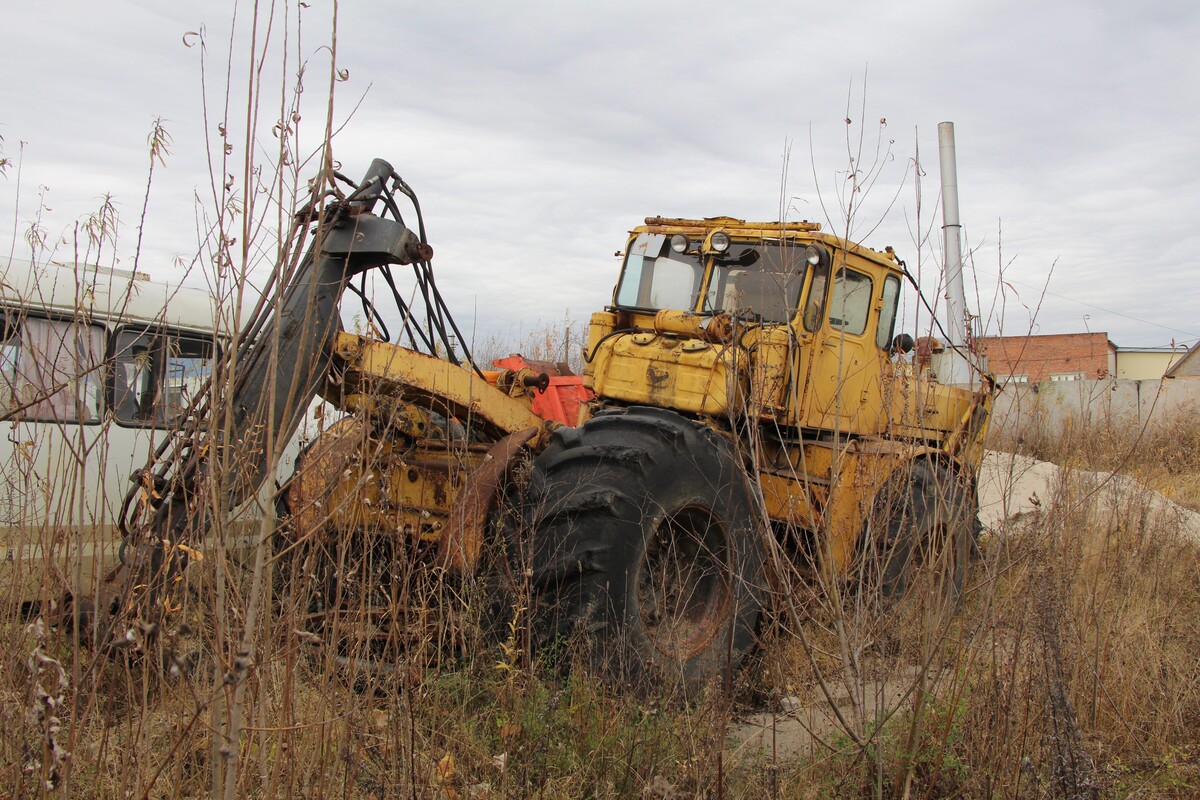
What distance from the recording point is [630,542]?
4.40 metres

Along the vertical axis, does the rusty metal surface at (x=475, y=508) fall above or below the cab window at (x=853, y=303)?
below

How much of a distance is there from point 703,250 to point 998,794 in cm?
357

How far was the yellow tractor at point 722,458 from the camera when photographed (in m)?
3.46

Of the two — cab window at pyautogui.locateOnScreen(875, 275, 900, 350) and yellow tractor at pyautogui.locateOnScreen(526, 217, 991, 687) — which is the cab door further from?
cab window at pyautogui.locateOnScreen(875, 275, 900, 350)

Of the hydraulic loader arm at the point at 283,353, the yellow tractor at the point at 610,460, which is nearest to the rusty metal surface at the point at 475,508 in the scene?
the yellow tractor at the point at 610,460

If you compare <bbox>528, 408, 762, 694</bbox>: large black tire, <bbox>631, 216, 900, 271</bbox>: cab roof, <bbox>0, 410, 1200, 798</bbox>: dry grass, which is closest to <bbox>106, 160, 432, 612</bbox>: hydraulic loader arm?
<bbox>0, 410, 1200, 798</bbox>: dry grass

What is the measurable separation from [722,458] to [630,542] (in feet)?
2.73

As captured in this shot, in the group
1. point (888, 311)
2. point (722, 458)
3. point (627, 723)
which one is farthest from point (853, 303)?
point (627, 723)

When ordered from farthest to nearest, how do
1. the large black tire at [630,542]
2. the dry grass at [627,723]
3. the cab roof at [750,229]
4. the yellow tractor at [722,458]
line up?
the cab roof at [750,229]
the large black tire at [630,542]
the yellow tractor at [722,458]
the dry grass at [627,723]

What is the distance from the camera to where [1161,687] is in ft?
14.6

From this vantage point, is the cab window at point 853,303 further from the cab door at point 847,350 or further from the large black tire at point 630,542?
the large black tire at point 630,542

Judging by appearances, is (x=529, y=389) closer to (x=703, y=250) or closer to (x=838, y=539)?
(x=703, y=250)

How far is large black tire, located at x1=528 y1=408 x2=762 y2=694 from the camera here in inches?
170

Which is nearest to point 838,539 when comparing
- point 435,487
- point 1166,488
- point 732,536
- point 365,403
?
point 732,536
